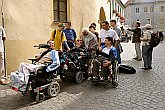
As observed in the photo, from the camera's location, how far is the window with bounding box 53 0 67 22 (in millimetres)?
9992

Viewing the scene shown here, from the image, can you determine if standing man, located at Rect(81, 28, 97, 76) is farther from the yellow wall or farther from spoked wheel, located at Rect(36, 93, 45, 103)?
spoked wheel, located at Rect(36, 93, 45, 103)

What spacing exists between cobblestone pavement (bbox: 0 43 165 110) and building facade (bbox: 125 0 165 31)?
55.4 meters

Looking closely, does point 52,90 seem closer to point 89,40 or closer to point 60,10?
point 89,40

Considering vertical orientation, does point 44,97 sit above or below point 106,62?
below

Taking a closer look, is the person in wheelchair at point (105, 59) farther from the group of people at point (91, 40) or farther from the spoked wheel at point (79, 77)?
the spoked wheel at point (79, 77)

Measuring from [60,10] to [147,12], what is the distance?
5426cm

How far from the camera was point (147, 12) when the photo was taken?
60.8m

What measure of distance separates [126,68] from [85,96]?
3193mm

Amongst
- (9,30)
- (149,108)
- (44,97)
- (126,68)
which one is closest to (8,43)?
(9,30)

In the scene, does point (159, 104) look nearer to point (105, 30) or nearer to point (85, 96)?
point (85, 96)

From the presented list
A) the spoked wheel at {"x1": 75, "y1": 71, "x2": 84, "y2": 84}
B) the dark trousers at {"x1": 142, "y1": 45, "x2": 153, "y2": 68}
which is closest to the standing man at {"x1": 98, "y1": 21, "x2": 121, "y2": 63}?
the spoked wheel at {"x1": 75, "y1": 71, "x2": 84, "y2": 84}

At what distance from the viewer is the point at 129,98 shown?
569 cm

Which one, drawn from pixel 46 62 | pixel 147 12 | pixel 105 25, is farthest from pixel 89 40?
pixel 147 12

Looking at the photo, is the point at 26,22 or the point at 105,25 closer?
the point at 105,25
